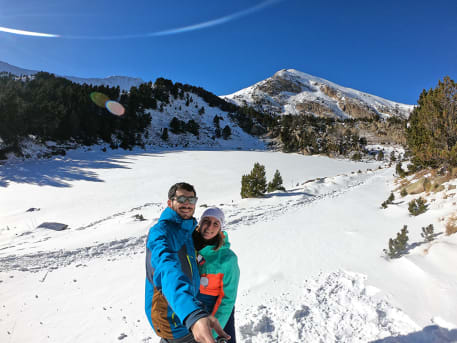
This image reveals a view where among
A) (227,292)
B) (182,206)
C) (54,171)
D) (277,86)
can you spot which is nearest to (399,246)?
(227,292)

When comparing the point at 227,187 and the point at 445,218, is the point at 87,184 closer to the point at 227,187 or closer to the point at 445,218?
the point at 227,187

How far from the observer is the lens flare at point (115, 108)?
4715 centimetres

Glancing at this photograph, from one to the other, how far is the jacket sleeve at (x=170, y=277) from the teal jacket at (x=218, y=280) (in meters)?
0.46

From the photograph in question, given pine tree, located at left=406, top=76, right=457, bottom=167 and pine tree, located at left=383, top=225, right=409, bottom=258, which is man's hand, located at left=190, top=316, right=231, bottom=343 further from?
pine tree, located at left=406, top=76, right=457, bottom=167

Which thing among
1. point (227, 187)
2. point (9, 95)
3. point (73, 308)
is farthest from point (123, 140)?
point (73, 308)

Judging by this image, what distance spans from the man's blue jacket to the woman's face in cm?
21

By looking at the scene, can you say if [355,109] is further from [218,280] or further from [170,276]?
[170,276]

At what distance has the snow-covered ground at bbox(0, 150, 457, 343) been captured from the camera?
2971mm

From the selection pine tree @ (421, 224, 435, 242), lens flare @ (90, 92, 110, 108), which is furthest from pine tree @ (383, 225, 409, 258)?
lens flare @ (90, 92, 110, 108)

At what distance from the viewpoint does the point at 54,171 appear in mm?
20078

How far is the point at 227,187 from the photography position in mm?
16844

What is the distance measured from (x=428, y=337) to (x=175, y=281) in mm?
3284

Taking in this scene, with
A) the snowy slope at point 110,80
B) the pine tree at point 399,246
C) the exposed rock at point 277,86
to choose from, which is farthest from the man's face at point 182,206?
the exposed rock at point 277,86

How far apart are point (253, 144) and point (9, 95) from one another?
50098 millimetres
